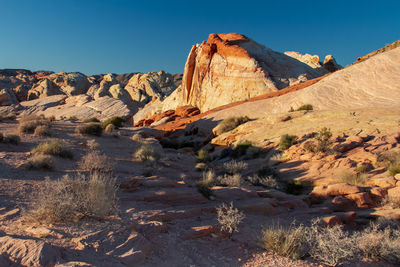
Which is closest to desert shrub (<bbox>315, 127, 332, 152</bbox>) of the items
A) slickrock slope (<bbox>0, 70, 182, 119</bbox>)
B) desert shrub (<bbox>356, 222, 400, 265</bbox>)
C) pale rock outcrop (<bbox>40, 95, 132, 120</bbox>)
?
desert shrub (<bbox>356, 222, 400, 265</bbox>)

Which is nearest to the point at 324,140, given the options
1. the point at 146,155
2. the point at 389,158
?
the point at 389,158

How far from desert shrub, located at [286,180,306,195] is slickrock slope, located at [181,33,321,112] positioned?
27182 millimetres

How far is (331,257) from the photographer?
13.2 ft

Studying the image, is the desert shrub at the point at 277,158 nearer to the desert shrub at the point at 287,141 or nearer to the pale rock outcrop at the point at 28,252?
the desert shrub at the point at 287,141

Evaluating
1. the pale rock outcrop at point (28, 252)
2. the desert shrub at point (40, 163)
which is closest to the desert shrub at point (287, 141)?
the desert shrub at point (40, 163)

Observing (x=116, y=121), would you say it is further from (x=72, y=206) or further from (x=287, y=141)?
(x=72, y=206)

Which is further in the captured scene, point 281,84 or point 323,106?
point 281,84

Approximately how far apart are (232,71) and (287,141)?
995 inches

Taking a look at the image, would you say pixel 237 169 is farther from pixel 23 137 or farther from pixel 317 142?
pixel 23 137

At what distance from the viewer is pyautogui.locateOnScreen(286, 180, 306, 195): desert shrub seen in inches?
376

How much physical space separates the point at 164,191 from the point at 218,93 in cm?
3379

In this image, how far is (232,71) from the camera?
38.3 metres

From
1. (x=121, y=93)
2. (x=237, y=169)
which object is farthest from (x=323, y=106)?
(x=121, y=93)

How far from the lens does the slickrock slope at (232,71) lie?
3681cm
